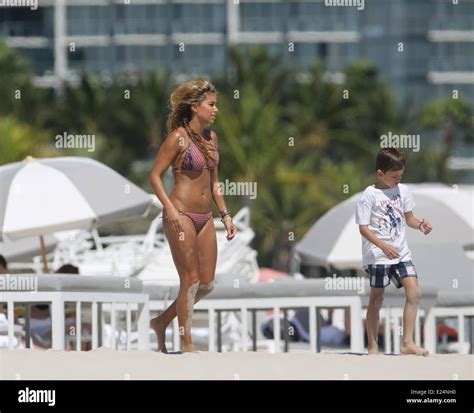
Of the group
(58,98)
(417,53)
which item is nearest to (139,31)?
(417,53)

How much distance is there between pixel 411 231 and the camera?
46.3 feet

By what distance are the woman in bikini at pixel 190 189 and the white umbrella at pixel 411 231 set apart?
18.5 feet

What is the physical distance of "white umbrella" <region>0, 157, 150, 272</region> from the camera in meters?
12.7

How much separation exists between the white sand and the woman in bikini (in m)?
0.42

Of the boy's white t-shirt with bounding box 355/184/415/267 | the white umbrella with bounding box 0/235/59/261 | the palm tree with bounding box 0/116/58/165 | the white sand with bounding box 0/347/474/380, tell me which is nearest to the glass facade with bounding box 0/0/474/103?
the palm tree with bounding box 0/116/58/165

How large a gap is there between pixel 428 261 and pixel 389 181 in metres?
4.77

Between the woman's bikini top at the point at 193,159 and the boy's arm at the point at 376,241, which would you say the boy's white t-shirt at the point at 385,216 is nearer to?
the boy's arm at the point at 376,241

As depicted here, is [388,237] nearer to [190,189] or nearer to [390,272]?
[390,272]

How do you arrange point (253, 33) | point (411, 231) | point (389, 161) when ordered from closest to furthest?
point (389, 161)
point (411, 231)
point (253, 33)

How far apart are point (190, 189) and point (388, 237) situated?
3.83ft

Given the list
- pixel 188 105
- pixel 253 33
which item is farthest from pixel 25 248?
pixel 253 33

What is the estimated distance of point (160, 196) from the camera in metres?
8.45

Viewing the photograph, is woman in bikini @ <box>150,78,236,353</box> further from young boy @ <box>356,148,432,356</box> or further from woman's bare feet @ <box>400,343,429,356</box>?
woman's bare feet @ <box>400,343,429,356</box>
